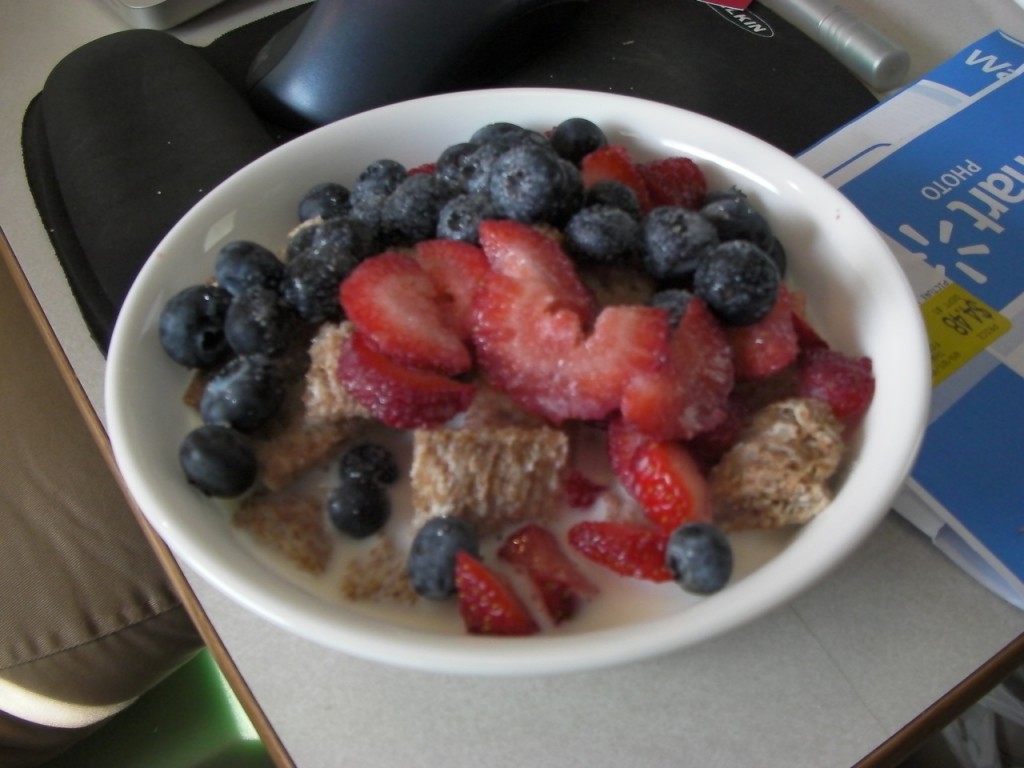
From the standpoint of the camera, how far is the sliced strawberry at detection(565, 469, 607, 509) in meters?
0.61

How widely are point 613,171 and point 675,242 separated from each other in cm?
11

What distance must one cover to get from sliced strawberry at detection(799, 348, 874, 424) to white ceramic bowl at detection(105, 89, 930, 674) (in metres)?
0.01

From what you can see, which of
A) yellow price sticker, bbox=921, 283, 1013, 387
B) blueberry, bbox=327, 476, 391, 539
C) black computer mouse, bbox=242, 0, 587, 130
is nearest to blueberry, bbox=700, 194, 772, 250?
yellow price sticker, bbox=921, 283, 1013, 387

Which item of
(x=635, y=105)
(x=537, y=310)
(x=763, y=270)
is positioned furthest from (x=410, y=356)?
(x=635, y=105)

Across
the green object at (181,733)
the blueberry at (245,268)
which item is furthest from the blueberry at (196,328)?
the green object at (181,733)

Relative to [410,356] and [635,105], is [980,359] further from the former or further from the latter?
[410,356]

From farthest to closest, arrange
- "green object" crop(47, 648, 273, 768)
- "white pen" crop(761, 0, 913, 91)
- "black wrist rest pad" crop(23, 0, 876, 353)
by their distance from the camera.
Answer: "green object" crop(47, 648, 273, 768)
"white pen" crop(761, 0, 913, 91)
"black wrist rest pad" crop(23, 0, 876, 353)

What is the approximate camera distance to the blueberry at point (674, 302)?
61cm

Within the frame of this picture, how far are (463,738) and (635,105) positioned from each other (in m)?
0.56

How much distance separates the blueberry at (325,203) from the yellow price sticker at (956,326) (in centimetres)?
55

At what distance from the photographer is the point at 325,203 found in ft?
2.48

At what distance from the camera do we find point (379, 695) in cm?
64

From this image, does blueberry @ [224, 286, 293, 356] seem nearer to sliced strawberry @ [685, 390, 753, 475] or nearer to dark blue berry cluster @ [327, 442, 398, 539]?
dark blue berry cluster @ [327, 442, 398, 539]

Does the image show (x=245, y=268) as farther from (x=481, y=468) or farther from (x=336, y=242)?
(x=481, y=468)
